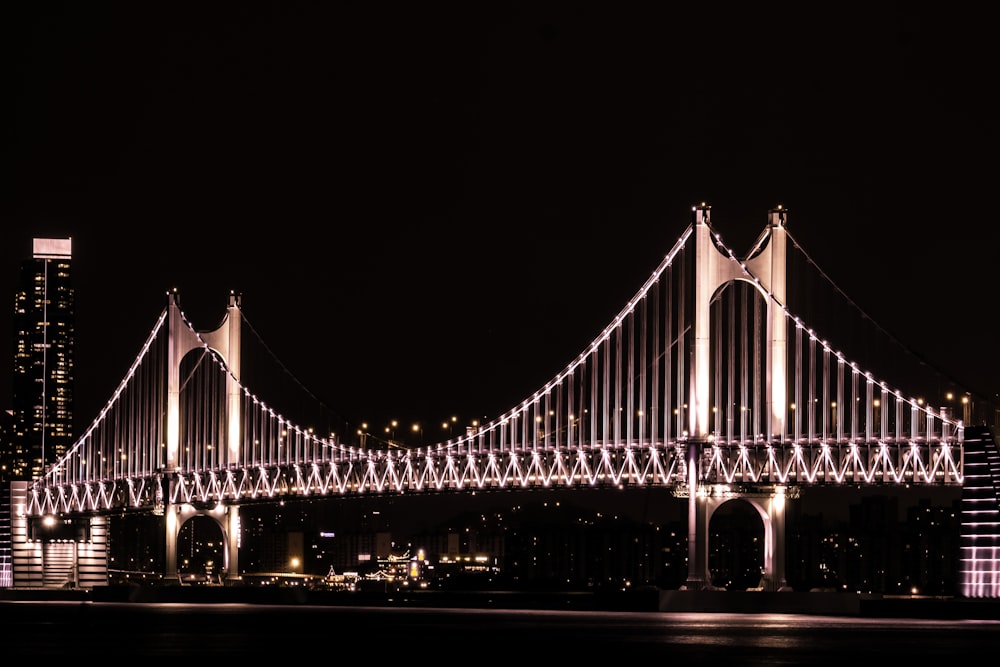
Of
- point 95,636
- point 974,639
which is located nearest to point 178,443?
point 95,636

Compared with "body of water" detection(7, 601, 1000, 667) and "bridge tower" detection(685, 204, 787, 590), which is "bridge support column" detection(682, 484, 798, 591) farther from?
"body of water" detection(7, 601, 1000, 667)

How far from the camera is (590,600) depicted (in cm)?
9281

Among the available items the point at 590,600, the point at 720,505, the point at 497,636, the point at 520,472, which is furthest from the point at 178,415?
the point at 497,636

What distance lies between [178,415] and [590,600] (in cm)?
2607

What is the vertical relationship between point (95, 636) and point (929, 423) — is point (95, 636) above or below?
below

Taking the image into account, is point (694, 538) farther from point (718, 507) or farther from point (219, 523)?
point (219, 523)

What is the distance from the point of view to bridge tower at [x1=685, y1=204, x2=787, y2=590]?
262ft

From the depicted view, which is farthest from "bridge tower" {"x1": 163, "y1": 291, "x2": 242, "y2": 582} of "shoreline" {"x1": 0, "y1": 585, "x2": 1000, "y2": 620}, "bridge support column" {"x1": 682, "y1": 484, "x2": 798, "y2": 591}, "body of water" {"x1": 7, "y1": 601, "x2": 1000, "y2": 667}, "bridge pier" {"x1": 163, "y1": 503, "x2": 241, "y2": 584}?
"bridge support column" {"x1": 682, "y1": 484, "x2": 798, "y2": 591}

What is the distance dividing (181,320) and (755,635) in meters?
56.1

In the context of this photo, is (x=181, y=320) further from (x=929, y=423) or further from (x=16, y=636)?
(x=16, y=636)

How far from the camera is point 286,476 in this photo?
4215 inches

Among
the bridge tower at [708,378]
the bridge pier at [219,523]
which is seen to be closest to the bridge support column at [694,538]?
the bridge tower at [708,378]

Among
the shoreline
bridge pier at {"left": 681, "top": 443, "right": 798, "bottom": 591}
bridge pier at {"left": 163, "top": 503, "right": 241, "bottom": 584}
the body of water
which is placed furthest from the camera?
bridge pier at {"left": 163, "top": 503, "right": 241, "bottom": 584}

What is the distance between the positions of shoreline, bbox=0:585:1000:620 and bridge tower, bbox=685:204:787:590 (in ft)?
4.59
